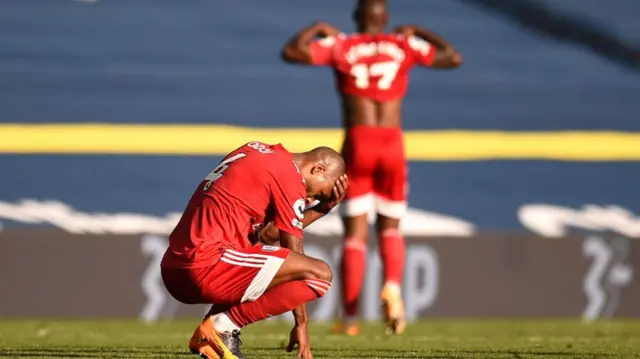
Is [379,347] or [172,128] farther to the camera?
[172,128]

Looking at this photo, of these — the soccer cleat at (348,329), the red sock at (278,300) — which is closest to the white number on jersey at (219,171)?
the red sock at (278,300)

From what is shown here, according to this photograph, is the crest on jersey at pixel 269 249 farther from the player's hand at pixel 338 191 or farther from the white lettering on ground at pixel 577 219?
the white lettering on ground at pixel 577 219

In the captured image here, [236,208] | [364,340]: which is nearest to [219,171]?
[236,208]

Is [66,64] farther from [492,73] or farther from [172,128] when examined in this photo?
[492,73]

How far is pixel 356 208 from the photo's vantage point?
364 inches

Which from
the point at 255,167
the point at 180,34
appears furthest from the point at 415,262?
the point at 255,167

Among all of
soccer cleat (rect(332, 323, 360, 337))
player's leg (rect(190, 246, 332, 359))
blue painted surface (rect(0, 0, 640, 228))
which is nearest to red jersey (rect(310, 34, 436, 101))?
soccer cleat (rect(332, 323, 360, 337))

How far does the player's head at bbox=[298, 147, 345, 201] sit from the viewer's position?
6281 millimetres

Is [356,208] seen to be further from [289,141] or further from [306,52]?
[289,141]

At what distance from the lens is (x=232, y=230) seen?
6.11m

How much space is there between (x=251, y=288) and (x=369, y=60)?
3.52 m

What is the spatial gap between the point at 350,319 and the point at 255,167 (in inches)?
123

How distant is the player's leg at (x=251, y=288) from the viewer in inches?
237

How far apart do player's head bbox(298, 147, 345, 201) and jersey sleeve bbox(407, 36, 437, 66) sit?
10.6 ft
